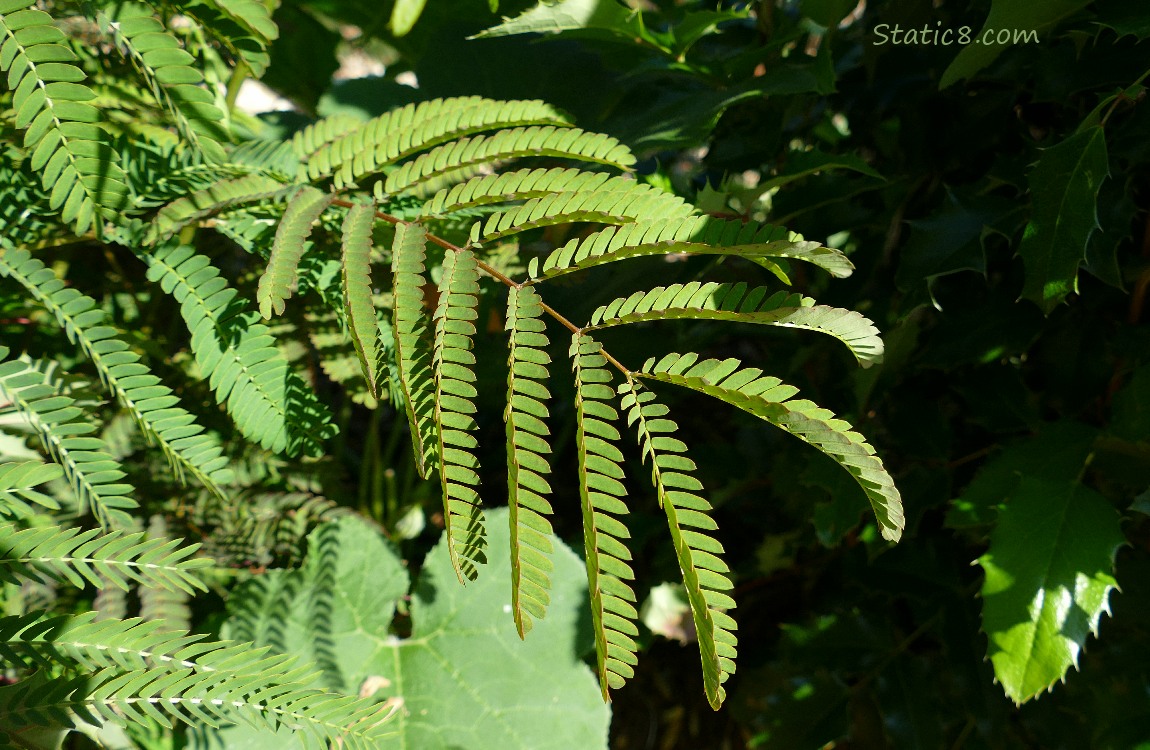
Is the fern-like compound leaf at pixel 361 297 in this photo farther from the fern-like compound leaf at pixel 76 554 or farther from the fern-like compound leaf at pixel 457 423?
the fern-like compound leaf at pixel 76 554

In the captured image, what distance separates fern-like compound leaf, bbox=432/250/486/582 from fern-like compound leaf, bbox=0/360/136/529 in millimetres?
318

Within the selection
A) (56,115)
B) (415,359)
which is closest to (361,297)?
(415,359)

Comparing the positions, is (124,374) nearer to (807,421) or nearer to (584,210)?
(584,210)

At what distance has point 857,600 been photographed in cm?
→ 112

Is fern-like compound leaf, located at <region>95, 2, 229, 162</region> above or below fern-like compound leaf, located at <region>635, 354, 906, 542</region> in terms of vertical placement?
above

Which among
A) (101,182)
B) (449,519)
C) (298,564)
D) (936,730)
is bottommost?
(936,730)

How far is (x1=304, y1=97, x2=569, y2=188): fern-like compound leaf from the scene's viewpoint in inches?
32.2

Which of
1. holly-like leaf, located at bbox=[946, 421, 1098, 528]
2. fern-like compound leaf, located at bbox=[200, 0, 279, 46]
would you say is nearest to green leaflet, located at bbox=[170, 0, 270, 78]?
fern-like compound leaf, located at bbox=[200, 0, 279, 46]

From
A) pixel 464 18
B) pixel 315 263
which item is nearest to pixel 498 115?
pixel 315 263

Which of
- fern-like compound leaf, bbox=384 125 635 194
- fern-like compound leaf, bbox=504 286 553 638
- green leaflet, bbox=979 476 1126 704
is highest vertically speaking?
fern-like compound leaf, bbox=384 125 635 194

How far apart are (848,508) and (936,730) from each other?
0.32 meters

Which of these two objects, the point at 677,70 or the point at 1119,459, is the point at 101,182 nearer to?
the point at 677,70

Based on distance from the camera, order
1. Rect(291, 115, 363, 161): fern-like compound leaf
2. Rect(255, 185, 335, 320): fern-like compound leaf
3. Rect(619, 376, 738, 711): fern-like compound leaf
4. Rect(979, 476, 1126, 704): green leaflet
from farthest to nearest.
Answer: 1. Rect(291, 115, 363, 161): fern-like compound leaf
2. Rect(979, 476, 1126, 704): green leaflet
3. Rect(255, 185, 335, 320): fern-like compound leaf
4. Rect(619, 376, 738, 711): fern-like compound leaf

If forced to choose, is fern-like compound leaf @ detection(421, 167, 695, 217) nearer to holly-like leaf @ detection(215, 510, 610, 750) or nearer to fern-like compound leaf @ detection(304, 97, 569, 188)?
fern-like compound leaf @ detection(304, 97, 569, 188)
